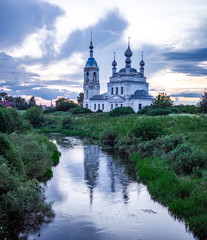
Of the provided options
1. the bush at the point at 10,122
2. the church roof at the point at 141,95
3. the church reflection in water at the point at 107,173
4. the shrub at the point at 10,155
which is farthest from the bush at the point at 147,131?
the church roof at the point at 141,95

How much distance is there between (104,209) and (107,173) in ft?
23.4

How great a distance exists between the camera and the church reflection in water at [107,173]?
17.2 meters

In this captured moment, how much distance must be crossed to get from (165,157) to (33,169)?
907cm

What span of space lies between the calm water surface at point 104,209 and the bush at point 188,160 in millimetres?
2640

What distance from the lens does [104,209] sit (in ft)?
45.8

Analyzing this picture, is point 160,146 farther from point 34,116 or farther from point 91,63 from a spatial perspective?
point 91,63

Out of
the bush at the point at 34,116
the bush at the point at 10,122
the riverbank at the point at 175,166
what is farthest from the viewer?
the bush at the point at 34,116

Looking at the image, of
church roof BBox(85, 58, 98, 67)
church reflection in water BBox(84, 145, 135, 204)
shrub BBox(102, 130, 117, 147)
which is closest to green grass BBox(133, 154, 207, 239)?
church reflection in water BBox(84, 145, 135, 204)

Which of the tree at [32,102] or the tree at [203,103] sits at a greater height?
the tree at [32,102]

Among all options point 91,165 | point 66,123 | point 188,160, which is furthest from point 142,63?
point 188,160

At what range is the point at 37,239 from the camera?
10812mm

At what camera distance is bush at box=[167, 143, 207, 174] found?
55.9 feet

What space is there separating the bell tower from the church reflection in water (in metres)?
71.1

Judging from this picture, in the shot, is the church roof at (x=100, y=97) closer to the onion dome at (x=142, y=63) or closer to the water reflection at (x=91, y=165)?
the onion dome at (x=142, y=63)
